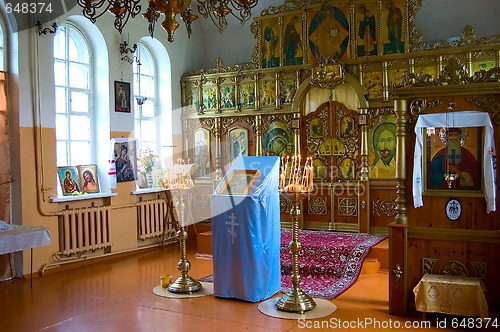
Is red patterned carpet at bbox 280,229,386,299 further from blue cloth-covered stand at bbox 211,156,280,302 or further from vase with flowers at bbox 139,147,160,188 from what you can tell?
vase with flowers at bbox 139,147,160,188

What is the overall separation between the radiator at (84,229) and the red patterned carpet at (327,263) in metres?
2.12

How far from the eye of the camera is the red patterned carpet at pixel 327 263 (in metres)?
6.19

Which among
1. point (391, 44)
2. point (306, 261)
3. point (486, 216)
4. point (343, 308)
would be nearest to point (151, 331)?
point (343, 308)

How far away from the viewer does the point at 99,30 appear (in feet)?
26.6

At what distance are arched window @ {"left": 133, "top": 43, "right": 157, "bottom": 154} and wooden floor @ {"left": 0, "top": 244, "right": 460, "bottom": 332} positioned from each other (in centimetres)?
296

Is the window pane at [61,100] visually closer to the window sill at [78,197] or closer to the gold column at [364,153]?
the window sill at [78,197]

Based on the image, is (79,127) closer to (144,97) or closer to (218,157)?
(144,97)

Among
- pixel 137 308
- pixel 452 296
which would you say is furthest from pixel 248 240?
pixel 452 296

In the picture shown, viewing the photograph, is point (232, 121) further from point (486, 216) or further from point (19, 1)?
Result: point (486, 216)

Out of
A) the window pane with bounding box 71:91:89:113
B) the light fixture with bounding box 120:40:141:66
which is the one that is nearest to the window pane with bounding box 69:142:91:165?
the window pane with bounding box 71:91:89:113

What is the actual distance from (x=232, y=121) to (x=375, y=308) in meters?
4.93

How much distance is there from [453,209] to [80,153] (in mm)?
5643

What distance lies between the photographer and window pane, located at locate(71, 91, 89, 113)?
8062 mm

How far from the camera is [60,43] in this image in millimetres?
7828
